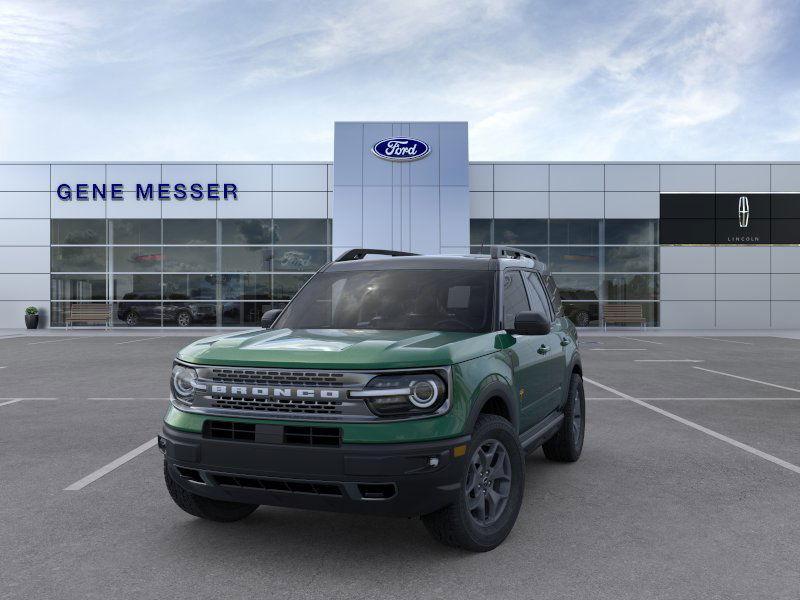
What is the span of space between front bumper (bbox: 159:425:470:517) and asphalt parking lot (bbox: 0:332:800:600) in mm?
415

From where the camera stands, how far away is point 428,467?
3.48 metres

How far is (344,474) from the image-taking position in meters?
3.44

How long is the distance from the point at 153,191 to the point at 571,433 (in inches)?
1039

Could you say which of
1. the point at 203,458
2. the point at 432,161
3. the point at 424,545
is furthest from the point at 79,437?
the point at 432,161

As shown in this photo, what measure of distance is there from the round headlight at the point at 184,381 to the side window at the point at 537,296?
283 cm

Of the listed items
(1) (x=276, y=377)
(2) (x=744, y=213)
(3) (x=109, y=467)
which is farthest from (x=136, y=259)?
(1) (x=276, y=377)

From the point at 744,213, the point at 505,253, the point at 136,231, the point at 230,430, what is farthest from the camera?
the point at 136,231

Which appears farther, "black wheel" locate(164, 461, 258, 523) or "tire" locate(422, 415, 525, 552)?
"black wheel" locate(164, 461, 258, 523)

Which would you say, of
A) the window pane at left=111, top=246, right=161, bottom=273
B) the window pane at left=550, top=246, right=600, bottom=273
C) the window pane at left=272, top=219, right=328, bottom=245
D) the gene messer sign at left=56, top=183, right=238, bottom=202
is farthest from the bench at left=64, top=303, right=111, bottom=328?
the window pane at left=550, top=246, right=600, bottom=273

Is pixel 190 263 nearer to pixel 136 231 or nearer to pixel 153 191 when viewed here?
pixel 136 231

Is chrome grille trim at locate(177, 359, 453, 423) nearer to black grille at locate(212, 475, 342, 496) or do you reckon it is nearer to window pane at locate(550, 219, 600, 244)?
black grille at locate(212, 475, 342, 496)

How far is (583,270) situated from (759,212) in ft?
25.7

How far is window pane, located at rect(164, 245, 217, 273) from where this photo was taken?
28906 millimetres

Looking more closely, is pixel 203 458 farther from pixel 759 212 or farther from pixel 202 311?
pixel 759 212
